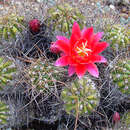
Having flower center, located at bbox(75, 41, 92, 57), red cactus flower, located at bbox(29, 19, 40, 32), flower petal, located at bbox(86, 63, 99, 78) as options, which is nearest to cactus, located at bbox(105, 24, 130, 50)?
flower center, located at bbox(75, 41, 92, 57)

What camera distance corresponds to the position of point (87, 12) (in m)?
2.72

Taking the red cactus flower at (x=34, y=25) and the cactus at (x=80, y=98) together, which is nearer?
the cactus at (x=80, y=98)

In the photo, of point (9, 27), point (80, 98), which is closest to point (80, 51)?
point (80, 98)

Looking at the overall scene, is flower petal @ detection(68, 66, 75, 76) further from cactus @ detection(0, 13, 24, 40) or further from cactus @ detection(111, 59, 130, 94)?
cactus @ detection(0, 13, 24, 40)

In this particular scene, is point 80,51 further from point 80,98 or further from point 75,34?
point 80,98

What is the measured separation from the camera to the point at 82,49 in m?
1.95

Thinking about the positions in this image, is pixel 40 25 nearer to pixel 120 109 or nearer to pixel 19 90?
pixel 19 90

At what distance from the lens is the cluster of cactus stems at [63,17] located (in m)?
2.28

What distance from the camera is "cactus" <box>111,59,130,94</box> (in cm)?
205

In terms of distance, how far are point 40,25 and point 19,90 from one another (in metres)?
0.83

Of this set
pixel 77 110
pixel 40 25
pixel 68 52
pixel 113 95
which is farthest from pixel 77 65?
pixel 40 25

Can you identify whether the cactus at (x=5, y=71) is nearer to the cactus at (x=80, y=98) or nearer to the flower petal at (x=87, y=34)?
the cactus at (x=80, y=98)

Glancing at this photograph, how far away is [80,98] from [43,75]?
0.45m

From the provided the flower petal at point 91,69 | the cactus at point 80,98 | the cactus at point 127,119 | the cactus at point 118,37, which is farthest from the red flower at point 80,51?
the cactus at point 127,119
